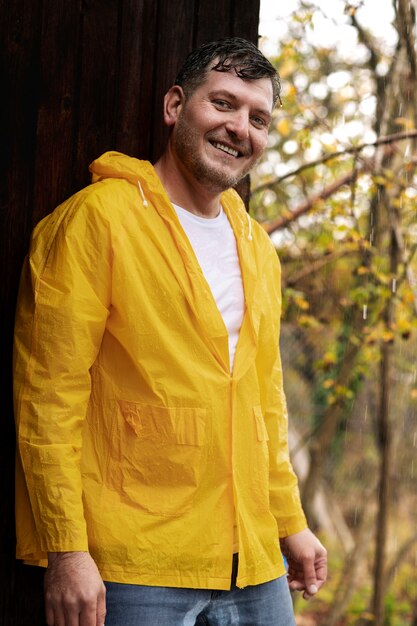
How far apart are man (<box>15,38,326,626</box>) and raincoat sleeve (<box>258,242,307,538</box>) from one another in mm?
89

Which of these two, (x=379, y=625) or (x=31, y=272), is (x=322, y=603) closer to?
(x=379, y=625)

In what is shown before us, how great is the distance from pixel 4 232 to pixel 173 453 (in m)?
0.67

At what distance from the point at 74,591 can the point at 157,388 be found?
435 millimetres

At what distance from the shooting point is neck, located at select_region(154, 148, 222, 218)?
1.94 metres

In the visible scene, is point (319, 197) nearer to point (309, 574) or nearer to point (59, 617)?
point (309, 574)

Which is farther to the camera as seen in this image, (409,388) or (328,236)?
(409,388)

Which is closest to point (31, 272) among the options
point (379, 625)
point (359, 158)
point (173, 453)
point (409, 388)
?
point (173, 453)

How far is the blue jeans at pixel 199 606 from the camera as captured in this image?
5.51 ft

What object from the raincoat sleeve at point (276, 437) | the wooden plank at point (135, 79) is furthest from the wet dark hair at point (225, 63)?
the raincoat sleeve at point (276, 437)

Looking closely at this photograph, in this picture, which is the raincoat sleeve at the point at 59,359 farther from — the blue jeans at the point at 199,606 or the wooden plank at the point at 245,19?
the wooden plank at the point at 245,19

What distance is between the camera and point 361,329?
505 cm

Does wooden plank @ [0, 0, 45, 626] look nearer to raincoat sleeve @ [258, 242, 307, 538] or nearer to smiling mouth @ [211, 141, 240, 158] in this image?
smiling mouth @ [211, 141, 240, 158]

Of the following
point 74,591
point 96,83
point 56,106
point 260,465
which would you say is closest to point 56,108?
point 56,106

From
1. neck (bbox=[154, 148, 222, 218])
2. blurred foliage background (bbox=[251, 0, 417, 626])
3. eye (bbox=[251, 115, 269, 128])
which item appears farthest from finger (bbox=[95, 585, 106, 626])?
blurred foliage background (bbox=[251, 0, 417, 626])
